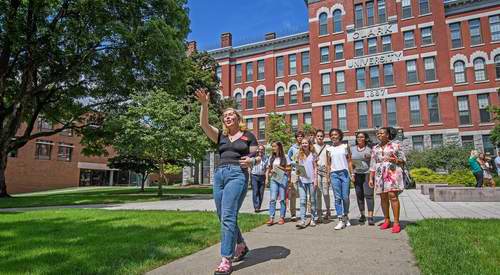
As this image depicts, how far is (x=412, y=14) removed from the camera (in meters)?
33.3

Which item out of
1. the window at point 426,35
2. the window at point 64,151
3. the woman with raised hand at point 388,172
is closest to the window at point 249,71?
the window at point 426,35

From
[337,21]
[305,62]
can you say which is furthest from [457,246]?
[305,62]

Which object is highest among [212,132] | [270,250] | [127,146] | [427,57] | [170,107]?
[427,57]

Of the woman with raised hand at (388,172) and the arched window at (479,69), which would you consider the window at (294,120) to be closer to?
the arched window at (479,69)

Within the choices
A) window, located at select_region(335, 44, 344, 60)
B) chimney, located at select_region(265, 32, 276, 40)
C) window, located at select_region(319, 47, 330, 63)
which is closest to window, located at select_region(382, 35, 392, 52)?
window, located at select_region(335, 44, 344, 60)

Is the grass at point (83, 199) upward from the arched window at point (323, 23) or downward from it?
downward

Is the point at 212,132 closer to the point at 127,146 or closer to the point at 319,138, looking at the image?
the point at 319,138

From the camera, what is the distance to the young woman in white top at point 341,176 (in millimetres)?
6598

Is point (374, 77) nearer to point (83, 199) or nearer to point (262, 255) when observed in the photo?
point (83, 199)

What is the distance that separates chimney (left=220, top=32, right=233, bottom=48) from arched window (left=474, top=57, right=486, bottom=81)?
27.1 meters

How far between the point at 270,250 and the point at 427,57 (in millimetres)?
33640

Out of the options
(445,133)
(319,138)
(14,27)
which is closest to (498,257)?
(319,138)

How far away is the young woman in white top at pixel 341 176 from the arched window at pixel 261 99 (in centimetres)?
3481

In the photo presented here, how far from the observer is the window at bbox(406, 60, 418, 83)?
32812mm
